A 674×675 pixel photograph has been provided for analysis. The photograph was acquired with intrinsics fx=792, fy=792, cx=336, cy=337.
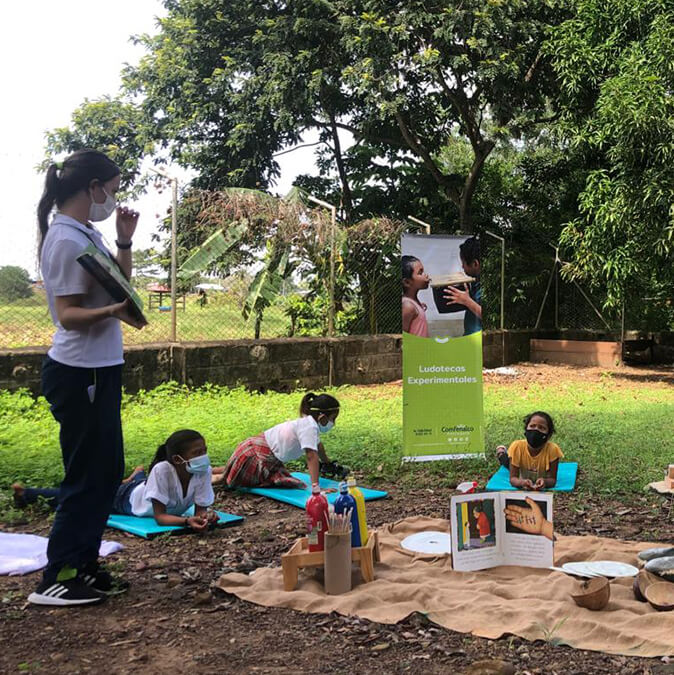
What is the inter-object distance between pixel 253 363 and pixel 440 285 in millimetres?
5089

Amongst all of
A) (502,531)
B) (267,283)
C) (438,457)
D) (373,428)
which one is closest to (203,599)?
(502,531)

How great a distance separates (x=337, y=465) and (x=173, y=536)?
2128 millimetres

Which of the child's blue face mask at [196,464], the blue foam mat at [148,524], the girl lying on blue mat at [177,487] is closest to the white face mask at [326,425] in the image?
the blue foam mat at [148,524]

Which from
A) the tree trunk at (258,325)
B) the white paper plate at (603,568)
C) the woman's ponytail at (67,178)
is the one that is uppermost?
the woman's ponytail at (67,178)

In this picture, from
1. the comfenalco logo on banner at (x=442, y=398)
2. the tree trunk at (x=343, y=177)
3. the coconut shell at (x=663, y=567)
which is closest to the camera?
the coconut shell at (x=663, y=567)

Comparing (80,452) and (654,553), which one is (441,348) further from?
(80,452)

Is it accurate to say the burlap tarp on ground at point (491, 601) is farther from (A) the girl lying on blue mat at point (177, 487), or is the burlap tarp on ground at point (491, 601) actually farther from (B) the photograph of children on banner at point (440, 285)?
(B) the photograph of children on banner at point (440, 285)

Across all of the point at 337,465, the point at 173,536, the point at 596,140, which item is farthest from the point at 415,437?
the point at 596,140

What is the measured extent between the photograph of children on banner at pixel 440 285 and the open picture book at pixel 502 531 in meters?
3.20

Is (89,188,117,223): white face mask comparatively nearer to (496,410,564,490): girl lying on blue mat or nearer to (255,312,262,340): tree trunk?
(496,410,564,490): girl lying on blue mat

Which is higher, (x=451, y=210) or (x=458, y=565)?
(x=451, y=210)

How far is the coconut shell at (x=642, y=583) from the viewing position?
3.91 metres

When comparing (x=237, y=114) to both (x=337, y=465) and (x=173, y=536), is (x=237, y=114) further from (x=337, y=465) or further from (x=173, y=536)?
(x=173, y=536)

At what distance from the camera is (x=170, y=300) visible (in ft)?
36.4
